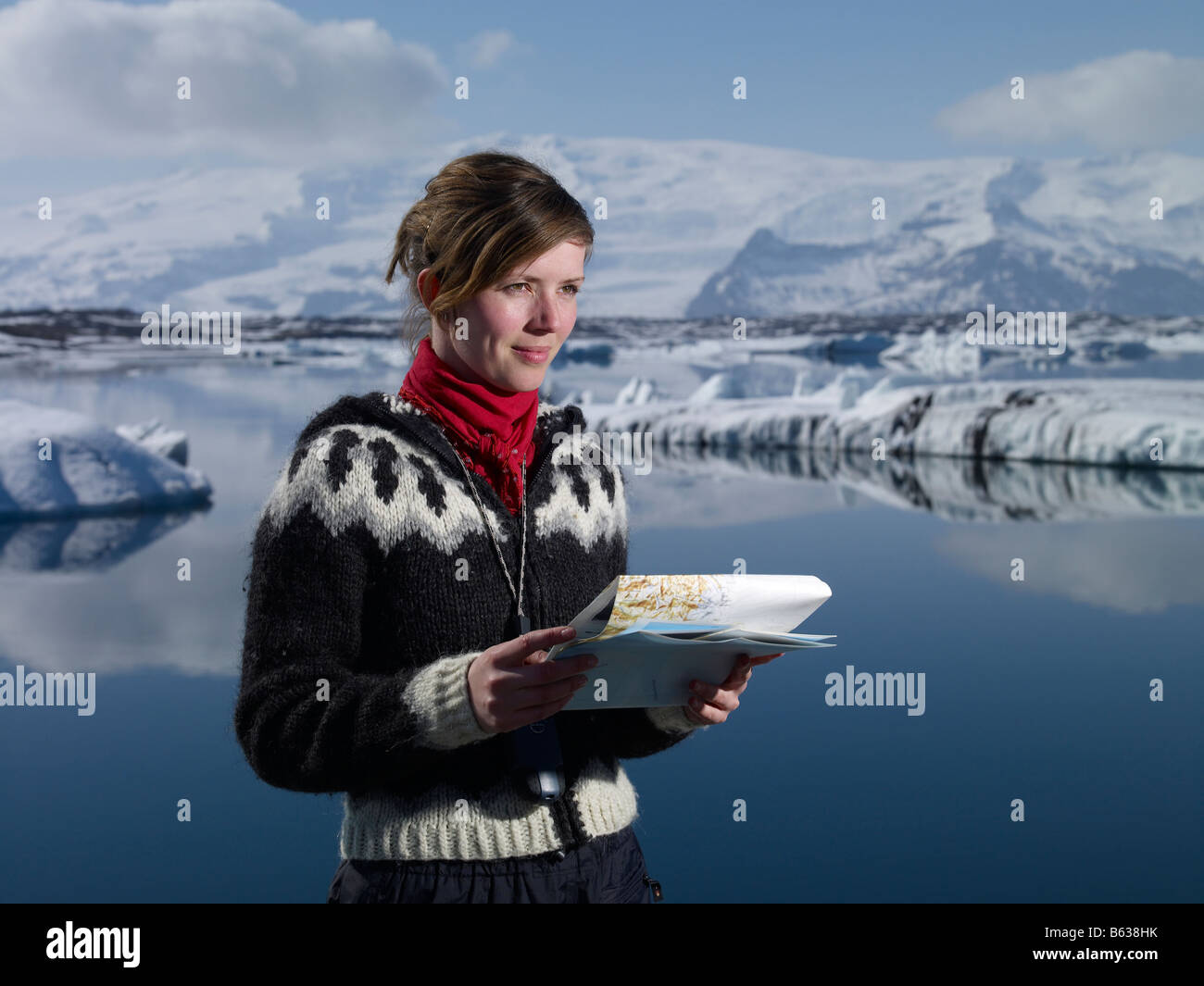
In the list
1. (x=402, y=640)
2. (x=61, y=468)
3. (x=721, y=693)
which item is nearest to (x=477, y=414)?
(x=402, y=640)

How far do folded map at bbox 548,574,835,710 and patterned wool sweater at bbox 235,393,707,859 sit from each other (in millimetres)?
95

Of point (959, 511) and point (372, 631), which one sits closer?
point (372, 631)

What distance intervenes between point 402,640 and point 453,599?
0.05 meters

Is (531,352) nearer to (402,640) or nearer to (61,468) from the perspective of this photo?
(402,640)

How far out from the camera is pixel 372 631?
870mm

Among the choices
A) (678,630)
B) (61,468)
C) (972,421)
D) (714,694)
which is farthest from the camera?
(972,421)

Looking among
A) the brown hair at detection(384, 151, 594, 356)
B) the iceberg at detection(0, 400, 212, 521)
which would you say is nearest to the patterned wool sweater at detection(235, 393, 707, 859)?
the brown hair at detection(384, 151, 594, 356)

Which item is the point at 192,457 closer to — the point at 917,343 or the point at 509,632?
the point at 917,343

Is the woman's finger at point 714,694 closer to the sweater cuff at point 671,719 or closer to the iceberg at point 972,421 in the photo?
the sweater cuff at point 671,719

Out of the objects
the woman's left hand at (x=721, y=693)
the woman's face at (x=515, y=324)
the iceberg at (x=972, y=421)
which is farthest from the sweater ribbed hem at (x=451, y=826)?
the iceberg at (x=972, y=421)

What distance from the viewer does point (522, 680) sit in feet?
2.39

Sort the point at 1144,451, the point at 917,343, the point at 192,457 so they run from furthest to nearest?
the point at 917,343, the point at 192,457, the point at 1144,451

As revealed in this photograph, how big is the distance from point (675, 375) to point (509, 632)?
10.4 m
